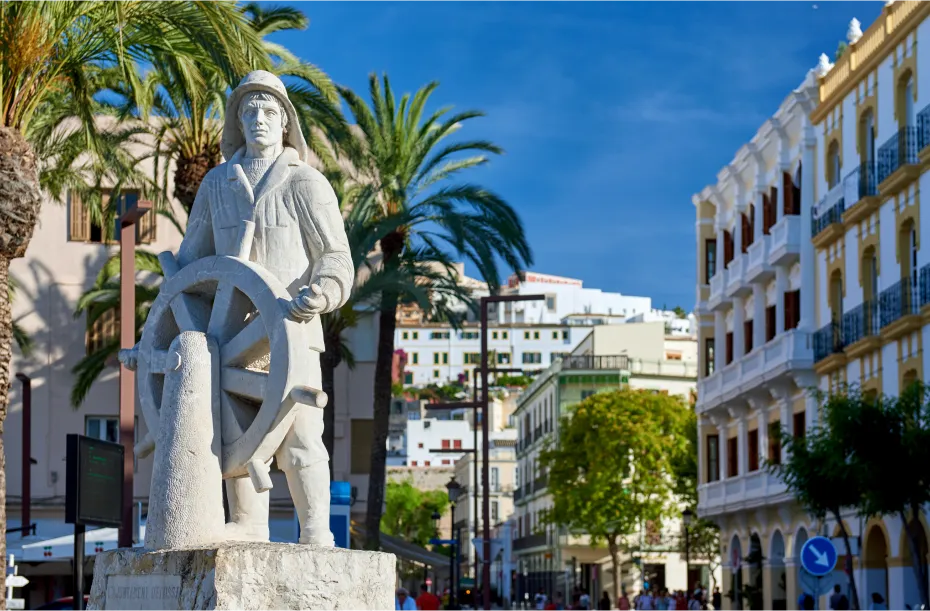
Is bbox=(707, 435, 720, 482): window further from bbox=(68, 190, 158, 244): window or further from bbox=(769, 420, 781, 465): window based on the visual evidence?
bbox=(68, 190, 158, 244): window

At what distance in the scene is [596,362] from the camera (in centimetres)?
8788

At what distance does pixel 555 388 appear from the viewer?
8825cm

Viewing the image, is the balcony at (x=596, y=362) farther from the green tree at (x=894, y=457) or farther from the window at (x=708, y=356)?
the green tree at (x=894, y=457)

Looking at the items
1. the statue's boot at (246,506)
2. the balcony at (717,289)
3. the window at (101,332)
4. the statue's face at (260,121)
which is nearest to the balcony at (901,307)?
the balcony at (717,289)

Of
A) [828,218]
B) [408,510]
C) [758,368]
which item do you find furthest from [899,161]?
[408,510]

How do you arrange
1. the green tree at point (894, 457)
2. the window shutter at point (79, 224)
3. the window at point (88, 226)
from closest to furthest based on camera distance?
the green tree at point (894, 457) → the window at point (88, 226) → the window shutter at point (79, 224)

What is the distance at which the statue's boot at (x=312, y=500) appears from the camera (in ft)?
28.9

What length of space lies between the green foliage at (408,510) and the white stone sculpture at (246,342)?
114 metres

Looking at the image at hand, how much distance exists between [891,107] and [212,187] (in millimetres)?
29591

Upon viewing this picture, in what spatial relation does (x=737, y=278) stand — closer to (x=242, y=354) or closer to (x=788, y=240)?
(x=788, y=240)

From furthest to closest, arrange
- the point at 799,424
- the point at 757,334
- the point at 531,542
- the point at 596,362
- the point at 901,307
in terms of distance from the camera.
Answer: the point at 531,542
the point at 596,362
the point at 757,334
the point at 799,424
the point at 901,307

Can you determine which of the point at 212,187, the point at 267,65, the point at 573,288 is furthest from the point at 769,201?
the point at 573,288

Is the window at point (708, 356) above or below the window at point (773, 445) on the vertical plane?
above

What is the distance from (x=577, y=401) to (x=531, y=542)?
12942mm
